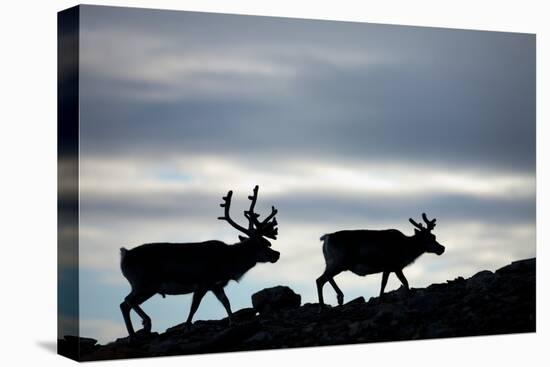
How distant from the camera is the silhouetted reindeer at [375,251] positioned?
14.5 m

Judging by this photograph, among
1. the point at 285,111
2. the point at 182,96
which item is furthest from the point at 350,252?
A: the point at 182,96

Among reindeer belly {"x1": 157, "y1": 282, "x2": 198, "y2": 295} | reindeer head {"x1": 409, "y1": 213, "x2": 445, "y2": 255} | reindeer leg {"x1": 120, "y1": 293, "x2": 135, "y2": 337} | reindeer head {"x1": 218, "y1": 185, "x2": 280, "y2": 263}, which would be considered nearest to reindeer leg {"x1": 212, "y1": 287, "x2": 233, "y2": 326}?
reindeer belly {"x1": 157, "y1": 282, "x2": 198, "y2": 295}

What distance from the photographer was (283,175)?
14.1 metres

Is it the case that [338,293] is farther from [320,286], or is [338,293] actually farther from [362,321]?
[362,321]

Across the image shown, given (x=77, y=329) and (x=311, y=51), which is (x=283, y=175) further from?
(x=77, y=329)

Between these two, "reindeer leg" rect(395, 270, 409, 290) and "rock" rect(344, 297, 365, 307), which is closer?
"rock" rect(344, 297, 365, 307)

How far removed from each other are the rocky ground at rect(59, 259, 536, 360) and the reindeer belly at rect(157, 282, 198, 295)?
15.0 inches

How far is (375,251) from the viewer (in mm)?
14859

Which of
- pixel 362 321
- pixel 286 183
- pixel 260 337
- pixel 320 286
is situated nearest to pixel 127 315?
pixel 260 337

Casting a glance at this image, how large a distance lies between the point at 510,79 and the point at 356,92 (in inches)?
87.1

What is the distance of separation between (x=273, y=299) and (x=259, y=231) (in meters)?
0.81

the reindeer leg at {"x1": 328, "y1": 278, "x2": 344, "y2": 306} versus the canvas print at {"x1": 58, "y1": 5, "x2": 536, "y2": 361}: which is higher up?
the canvas print at {"x1": 58, "y1": 5, "x2": 536, "y2": 361}

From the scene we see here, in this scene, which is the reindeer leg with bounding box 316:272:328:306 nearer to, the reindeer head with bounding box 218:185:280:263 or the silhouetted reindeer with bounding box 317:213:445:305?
the silhouetted reindeer with bounding box 317:213:445:305

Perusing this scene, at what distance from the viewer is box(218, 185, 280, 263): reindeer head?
13.9 meters
